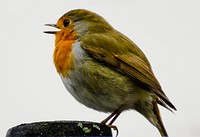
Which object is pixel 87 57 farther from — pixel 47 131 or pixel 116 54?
pixel 47 131

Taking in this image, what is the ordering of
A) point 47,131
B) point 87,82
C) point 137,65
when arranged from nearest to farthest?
point 47,131 → point 87,82 → point 137,65

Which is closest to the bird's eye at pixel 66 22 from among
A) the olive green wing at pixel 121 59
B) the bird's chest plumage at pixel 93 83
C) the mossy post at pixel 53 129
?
the olive green wing at pixel 121 59

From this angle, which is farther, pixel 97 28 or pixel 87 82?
pixel 97 28

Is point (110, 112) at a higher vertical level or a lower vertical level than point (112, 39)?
lower

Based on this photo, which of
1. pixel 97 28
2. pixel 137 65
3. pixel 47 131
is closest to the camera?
pixel 47 131

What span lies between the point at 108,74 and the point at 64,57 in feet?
1.42

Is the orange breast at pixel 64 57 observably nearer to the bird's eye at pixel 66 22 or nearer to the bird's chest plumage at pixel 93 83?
the bird's chest plumage at pixel 93 83

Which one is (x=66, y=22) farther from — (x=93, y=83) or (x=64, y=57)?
(x=93, y=83)

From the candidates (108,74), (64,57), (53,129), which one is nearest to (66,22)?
(64,57)

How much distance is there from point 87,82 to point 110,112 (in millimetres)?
435

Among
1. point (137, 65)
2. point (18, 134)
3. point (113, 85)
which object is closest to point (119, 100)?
point (113, 85)

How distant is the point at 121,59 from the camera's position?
4.41 meters

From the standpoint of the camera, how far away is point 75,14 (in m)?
4.87

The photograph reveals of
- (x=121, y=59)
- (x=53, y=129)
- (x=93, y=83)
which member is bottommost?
(x=93, y=83)
